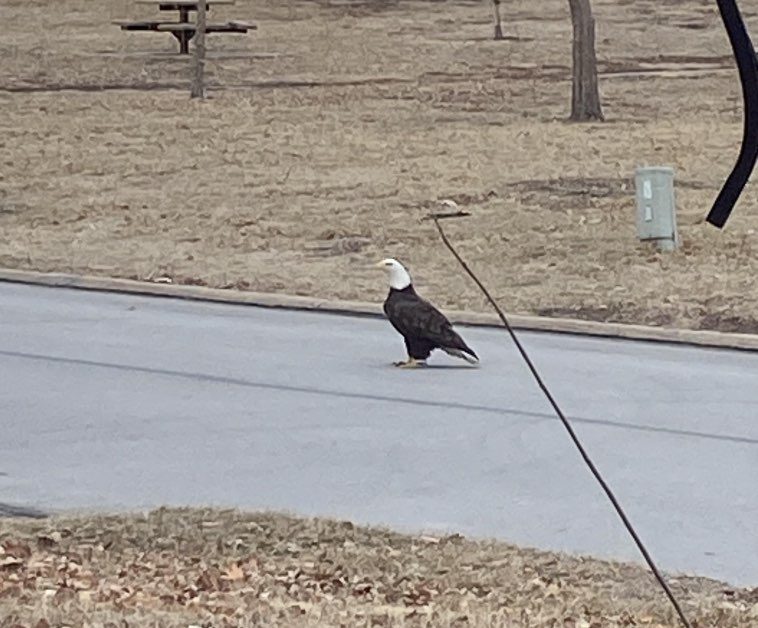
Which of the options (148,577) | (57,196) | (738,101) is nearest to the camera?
(148,577)

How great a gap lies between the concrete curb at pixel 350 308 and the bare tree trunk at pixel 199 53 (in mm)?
13285

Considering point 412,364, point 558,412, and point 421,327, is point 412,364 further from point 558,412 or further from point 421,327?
point 558,412

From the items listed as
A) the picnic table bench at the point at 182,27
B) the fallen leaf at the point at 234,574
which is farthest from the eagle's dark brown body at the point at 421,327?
the picnic table bench at the point at 182,27

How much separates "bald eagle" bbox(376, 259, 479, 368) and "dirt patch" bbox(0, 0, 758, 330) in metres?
2.13

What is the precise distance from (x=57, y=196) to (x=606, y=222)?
6.05 metres

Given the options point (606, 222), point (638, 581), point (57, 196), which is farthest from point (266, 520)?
point (57, 196)

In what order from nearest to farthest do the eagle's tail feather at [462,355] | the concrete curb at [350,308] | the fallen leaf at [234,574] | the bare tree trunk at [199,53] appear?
the fallen leaf at [234,574], the eagle's tail feather at [462,355], the concrete curb at [350,308], the bare tree trunk at [199,53]

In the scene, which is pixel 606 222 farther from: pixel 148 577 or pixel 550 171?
pixel 148 577

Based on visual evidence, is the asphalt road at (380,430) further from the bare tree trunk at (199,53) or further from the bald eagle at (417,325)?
the bare tree trunk at (199,53)

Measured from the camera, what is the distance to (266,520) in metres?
7.54

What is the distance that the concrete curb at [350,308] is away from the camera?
12.7m

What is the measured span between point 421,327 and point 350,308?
2.74 metres

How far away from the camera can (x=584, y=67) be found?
26109 millimetres

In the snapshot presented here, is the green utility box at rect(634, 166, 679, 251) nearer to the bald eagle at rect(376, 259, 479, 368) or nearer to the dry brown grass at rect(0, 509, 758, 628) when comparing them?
the bald eagle at rect(376, 259, 479, 368)
